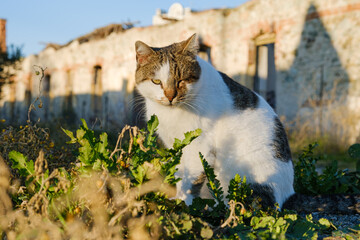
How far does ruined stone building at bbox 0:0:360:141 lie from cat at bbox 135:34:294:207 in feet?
7.43

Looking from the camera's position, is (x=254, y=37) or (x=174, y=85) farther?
(x=254, y=37)

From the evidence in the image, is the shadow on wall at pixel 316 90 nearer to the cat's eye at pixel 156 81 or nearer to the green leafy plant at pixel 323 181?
the green leafy plant at pixel 323 181

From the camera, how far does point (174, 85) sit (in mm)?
2727

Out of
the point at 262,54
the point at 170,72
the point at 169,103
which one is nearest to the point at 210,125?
the point at 169,103

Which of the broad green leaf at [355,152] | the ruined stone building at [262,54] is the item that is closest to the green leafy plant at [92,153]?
the broad green leaf at [355,152]

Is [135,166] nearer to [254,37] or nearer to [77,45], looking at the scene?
[254,37]

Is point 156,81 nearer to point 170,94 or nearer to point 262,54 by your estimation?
point 170,94

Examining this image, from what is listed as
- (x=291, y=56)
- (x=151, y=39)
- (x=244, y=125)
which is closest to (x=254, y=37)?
(x=291, y=56)

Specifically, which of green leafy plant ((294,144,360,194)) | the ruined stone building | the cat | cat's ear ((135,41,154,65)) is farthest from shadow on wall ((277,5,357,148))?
cat's ear ((135,41,154,65))

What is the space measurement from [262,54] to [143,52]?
902cm

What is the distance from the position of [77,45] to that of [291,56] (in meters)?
11.4

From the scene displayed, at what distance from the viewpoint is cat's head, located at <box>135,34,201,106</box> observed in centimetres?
272

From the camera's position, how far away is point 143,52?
3.00 metres

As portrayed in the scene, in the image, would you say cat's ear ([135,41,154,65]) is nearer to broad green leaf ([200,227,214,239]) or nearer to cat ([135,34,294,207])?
cat ([135,34,294,207])
